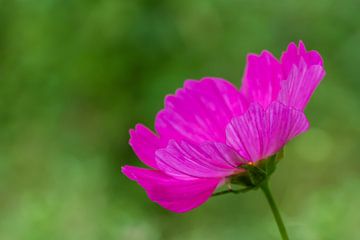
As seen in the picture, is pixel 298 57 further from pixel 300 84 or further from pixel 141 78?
pixel 141 78

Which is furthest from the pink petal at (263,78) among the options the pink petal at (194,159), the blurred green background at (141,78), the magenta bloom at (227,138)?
the blurred green background at (141,78)

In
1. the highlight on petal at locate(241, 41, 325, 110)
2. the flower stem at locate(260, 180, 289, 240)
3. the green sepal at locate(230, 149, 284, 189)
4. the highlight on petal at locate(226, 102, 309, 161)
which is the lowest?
the flower stem at locate(260, 180, 289, 240)

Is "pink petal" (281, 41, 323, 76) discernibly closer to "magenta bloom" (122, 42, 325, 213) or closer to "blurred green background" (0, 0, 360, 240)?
"magenta bloom" (122, 42, 325, 213)

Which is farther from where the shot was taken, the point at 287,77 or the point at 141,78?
the point at 141,78

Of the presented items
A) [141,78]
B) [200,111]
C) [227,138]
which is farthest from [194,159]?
[141,78]

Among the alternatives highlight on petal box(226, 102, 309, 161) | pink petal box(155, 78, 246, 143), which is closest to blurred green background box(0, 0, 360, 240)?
pink petal box(155, 78, 246, 143)
